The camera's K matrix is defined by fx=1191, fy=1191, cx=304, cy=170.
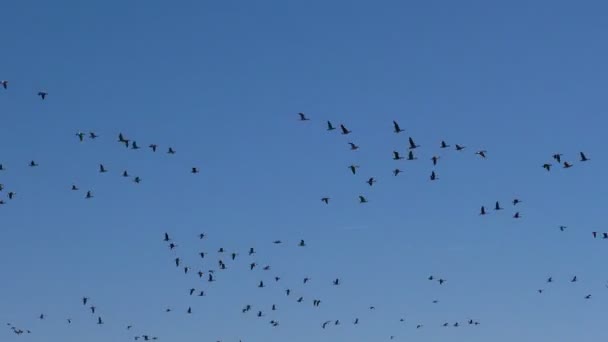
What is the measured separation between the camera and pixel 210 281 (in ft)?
422

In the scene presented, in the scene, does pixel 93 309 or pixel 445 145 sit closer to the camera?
pixel 445 145

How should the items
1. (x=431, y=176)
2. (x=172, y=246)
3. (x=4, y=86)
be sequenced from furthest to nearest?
(x=172, y=246) → (x=431, y=176) → (x=4, y=86)

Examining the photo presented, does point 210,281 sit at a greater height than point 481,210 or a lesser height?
lesser

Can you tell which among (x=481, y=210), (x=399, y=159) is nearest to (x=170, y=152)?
(x=399, y=159)

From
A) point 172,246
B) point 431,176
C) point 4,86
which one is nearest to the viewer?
point 4,86

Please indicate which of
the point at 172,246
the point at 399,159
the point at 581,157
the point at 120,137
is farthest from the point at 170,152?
the point at 581,157

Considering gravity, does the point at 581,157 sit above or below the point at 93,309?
above

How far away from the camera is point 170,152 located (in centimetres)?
11712

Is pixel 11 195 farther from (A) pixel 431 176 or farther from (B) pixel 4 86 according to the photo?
(A) pixel 431 176

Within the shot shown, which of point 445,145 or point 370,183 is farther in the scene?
point 370,183

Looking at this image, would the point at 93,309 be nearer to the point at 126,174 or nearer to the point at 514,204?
the point at 126,174

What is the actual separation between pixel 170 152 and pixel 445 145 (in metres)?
27.2

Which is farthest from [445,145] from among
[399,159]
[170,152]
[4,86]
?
[4,86]

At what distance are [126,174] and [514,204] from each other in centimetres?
3958
